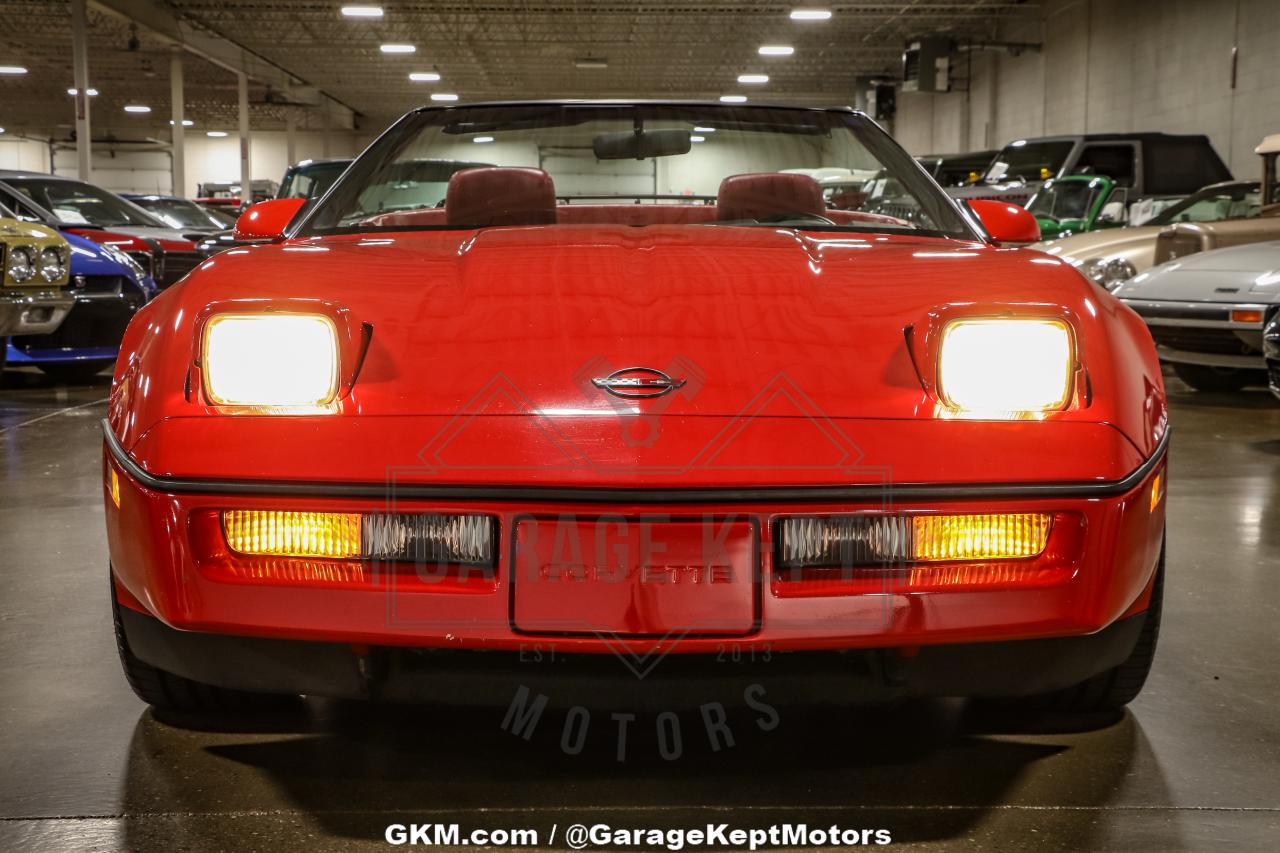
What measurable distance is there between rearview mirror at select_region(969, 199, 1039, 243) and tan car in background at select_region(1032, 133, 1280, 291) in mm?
4909

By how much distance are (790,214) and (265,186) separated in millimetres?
33372

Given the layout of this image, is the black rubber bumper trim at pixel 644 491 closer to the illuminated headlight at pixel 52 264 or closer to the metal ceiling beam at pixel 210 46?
the illuminated headlight at pixel 52 264

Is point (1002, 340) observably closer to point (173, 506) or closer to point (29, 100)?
point (173, 506)

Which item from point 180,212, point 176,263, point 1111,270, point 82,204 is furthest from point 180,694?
point 180,212

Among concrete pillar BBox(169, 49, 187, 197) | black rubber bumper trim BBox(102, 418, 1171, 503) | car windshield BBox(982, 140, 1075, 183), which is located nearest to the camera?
black rubber bumper trim BBox(102, 418, 1171, 503)

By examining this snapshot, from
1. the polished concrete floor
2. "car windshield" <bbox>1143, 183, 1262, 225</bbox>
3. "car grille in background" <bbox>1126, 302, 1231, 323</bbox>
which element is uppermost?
"car windshield" <bbox>1143, 183, 1262, 225</bbox>

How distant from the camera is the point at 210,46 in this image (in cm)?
2445

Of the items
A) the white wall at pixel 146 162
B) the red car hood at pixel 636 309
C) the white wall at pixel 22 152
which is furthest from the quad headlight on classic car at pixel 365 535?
the white wall at pixel 22 152

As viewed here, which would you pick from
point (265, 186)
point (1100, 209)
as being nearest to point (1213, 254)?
point (1100, 209)

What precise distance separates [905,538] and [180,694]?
47.4 inches

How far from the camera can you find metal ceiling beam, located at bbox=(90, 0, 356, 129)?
795 inches

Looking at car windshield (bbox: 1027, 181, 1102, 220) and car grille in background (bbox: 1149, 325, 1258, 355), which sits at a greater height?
car windshield (bbox: 1027, 181, 1102, 220)

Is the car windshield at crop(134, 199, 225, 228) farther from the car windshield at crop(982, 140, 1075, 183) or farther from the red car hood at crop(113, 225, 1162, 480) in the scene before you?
the red car hood at crop(113, 225, 1162, 480)

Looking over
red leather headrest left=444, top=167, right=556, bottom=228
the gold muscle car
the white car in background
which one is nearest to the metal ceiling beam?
the gold muscle car
